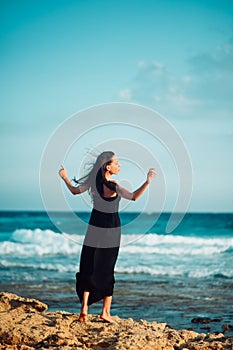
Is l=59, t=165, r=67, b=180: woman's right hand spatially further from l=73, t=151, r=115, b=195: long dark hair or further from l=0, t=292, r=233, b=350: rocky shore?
l=0, t=292, r=233, b=350: rocky shore

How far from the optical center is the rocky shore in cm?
513

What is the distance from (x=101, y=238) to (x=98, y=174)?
0.76 metres

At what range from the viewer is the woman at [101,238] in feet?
20.3

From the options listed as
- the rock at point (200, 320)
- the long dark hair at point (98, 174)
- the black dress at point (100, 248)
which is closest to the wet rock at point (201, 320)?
the rock at point (200, 320)

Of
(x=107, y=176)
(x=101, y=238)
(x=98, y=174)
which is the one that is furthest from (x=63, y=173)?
(x=101, y=238)

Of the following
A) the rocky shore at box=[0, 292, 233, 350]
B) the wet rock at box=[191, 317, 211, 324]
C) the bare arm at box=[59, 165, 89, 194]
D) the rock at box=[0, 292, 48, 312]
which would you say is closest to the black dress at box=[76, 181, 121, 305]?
the bare arm at box=[59, 165, 89, 194]

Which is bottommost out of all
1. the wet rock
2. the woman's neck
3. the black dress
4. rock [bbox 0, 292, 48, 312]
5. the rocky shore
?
the rocky shore

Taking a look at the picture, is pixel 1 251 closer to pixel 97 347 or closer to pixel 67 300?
pixel 67 300

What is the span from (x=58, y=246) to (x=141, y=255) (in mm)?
5716

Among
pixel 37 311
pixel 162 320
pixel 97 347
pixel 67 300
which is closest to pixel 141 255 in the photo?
pixel 67 300

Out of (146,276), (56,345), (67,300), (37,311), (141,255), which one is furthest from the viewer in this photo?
(141,255)

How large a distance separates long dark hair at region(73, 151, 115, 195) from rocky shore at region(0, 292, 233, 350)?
157 centimetres

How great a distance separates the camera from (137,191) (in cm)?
579

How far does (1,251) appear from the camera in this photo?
23.7 metres
